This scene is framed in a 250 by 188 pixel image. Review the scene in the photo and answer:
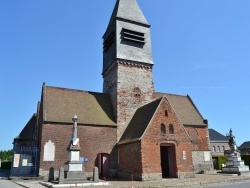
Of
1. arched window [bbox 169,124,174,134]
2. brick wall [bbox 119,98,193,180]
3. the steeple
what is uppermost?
the steeple

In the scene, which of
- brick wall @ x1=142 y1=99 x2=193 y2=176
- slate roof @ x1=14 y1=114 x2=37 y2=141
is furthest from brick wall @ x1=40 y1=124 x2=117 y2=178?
slate roof @ x1=14 y1=114 x2=37 y2=141

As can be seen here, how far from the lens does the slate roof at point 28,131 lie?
28930mm

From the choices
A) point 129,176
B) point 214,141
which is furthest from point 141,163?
point 214,141

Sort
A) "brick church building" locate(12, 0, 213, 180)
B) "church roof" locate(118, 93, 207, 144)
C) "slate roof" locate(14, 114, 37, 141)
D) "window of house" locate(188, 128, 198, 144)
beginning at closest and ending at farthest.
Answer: "brick church building" locate(12, 0, 213, 180), "church roof" locate(118, 93, 207, 144), "window of house" locate(188, 128, 198, 144), "slate roof" locate(14, 114, 37, 141)

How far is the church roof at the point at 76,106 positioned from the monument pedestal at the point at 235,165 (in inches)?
499

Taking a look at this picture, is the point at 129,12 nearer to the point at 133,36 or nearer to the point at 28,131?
the point at 133,36

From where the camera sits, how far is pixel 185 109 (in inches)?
1192

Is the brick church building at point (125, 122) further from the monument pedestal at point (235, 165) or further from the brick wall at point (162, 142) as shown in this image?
the monument pedestal at point (235, 165)

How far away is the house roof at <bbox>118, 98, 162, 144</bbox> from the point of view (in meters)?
20.4

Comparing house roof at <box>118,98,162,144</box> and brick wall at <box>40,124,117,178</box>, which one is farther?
brick wall at <box>40,124,117,178</box>

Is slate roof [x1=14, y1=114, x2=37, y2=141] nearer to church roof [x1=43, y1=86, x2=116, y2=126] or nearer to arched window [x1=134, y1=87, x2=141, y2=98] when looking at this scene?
church roof [x1=43, y1=86, x2=116, y2=126]

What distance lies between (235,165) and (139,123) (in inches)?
439

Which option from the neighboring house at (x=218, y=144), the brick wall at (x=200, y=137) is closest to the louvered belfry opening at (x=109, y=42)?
the brick wall at (x=200, y=137)

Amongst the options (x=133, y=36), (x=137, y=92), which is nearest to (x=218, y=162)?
(x=137, y=92)
